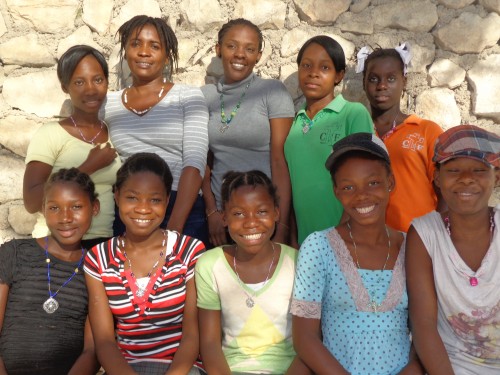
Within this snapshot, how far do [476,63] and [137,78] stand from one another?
185 cm

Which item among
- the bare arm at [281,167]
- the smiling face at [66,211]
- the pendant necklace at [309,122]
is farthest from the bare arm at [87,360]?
the pendant necklace at [309,122]

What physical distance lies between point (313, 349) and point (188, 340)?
54 cm

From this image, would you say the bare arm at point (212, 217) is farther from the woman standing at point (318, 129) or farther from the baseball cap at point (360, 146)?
the baseball cap at point (360, 146)

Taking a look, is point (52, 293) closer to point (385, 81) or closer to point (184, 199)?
point (184, 199)

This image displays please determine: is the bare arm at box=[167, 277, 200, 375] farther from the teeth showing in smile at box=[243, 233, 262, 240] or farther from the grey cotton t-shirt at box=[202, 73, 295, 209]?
the grey cotton t-shirt at box=[202, 73, 295, 209]

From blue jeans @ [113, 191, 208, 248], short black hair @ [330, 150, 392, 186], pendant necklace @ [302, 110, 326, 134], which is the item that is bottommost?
blue jeans @ [113, 191, 208, 248]

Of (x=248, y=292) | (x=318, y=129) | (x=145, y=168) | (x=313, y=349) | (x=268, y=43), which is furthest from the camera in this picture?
(x=268, y=43)

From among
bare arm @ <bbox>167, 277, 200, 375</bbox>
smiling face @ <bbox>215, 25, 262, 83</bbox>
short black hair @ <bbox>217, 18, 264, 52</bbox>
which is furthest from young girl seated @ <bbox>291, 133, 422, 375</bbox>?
short black hair @ <bbox>217, 18, 264, 52</bbox>

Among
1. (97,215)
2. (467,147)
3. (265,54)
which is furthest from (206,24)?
(467,147)

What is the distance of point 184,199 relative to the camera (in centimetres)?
293

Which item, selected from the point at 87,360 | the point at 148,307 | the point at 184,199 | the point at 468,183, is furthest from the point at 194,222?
the point at 468,183

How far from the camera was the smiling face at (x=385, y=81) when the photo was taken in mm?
3188

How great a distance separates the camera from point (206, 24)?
350 centimetres

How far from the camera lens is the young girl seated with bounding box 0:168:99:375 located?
260 centimetres
